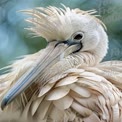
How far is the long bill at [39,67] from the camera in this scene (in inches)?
48.8

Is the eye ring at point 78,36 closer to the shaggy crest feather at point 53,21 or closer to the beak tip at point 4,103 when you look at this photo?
the shaggy crest feather at point 53,21

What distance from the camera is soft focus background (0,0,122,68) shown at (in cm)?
148

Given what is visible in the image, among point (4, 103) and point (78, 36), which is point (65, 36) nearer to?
point (78, 36)

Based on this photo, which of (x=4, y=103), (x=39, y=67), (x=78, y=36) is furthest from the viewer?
(x=78, y=36)

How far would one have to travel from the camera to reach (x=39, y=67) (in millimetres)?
1332

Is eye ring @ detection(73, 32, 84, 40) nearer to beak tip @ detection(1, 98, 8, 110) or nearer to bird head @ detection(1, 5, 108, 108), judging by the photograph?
bird head @ detection(1, 5, 108, 108)

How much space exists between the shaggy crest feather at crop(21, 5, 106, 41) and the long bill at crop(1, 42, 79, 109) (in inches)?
1.2

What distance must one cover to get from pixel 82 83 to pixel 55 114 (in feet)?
0.32

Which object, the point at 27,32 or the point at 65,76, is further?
the point at 27,32


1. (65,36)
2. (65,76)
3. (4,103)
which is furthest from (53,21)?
(4,103)

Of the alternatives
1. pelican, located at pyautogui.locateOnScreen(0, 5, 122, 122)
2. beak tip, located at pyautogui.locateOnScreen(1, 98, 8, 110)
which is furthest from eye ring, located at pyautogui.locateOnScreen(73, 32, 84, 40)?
beak tip, located at pyautogui.locateOnScreen(1, 98, 8, 110)

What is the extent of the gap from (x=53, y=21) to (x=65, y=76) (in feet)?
0.53

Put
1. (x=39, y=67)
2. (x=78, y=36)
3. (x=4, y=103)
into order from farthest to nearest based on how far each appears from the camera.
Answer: (x=78, y=36)
(x=39, y=67)
(x=4, y=103)

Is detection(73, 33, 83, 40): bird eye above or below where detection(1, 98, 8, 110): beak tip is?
above
